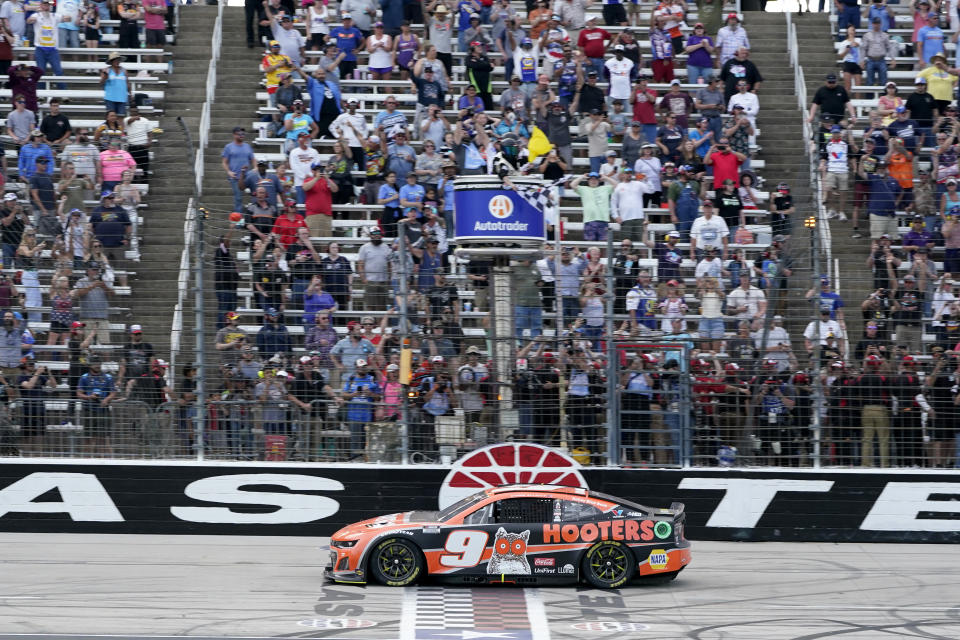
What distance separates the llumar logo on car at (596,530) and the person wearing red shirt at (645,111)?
10.9m

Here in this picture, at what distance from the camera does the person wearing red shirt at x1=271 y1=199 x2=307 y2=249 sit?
17286mm

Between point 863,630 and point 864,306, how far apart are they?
560 centimetres

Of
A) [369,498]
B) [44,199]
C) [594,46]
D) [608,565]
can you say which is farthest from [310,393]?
[594,46]

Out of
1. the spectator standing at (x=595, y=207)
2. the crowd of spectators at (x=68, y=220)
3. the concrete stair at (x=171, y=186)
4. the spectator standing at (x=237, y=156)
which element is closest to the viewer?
the crowd of spectators at (x=68, y=220)

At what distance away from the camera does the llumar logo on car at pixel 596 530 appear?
1398cm

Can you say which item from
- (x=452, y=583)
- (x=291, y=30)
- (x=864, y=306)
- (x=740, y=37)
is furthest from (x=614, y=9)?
(x=452, y=583)

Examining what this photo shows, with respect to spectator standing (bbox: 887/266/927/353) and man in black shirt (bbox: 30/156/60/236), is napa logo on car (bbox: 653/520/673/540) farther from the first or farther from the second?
man in black shirt (bbox: 30/156/60/236)

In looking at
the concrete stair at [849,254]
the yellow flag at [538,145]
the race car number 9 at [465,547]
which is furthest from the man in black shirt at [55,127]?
the concrete stair at [849,254]

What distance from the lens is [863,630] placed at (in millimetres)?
12156

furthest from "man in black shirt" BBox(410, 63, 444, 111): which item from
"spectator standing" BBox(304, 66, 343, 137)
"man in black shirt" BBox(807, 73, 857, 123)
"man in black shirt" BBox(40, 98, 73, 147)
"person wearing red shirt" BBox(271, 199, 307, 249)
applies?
"man in black shirt" BBox(807, 73, 857, 123)

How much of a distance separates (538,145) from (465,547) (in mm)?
10162

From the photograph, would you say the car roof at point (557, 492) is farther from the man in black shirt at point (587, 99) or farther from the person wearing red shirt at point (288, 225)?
the man in black shirt at point (587, 99)

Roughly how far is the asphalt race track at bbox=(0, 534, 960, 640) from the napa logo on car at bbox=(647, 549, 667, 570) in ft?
0.83

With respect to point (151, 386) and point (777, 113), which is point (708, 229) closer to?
point (777, 113)
